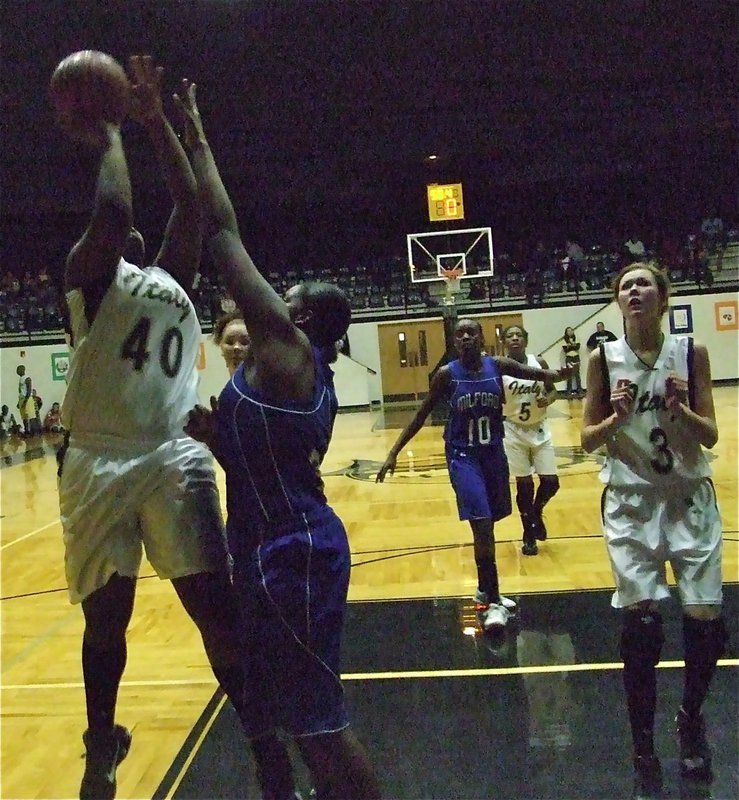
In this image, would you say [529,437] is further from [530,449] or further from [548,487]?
[548,487]

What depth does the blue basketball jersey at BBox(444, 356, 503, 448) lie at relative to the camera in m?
4.48

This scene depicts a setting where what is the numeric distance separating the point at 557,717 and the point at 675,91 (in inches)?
663

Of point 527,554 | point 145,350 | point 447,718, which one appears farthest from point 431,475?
point 145,350

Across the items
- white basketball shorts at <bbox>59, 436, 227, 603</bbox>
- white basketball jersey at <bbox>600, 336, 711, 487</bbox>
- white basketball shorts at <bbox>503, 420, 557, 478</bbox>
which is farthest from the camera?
white basketball shorts at <bbox>503, 420, 557, 478</bbox>

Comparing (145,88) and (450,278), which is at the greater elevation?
(450,278)

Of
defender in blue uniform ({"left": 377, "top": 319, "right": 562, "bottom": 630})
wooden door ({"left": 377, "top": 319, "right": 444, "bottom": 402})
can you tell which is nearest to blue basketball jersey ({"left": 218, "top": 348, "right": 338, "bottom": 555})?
defender in blue uniform ({"left": 377, "top": 319, "right": 562, "bottom": 630})

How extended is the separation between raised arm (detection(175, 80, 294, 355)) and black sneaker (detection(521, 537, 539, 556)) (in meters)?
4.17

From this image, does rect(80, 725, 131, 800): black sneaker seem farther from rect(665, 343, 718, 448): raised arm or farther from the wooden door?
the wooden door

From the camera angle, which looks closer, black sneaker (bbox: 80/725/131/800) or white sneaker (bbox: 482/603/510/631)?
black sneaker (bbox: 80/725/131/800)

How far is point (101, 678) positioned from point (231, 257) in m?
1.33

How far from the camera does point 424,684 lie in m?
3.56

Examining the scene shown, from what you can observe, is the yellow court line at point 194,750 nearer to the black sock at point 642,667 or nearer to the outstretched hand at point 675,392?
the black sock at point 642,667

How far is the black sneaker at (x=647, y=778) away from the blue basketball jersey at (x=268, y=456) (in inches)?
58.7

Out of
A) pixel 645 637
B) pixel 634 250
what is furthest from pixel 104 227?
pixel 634 250
